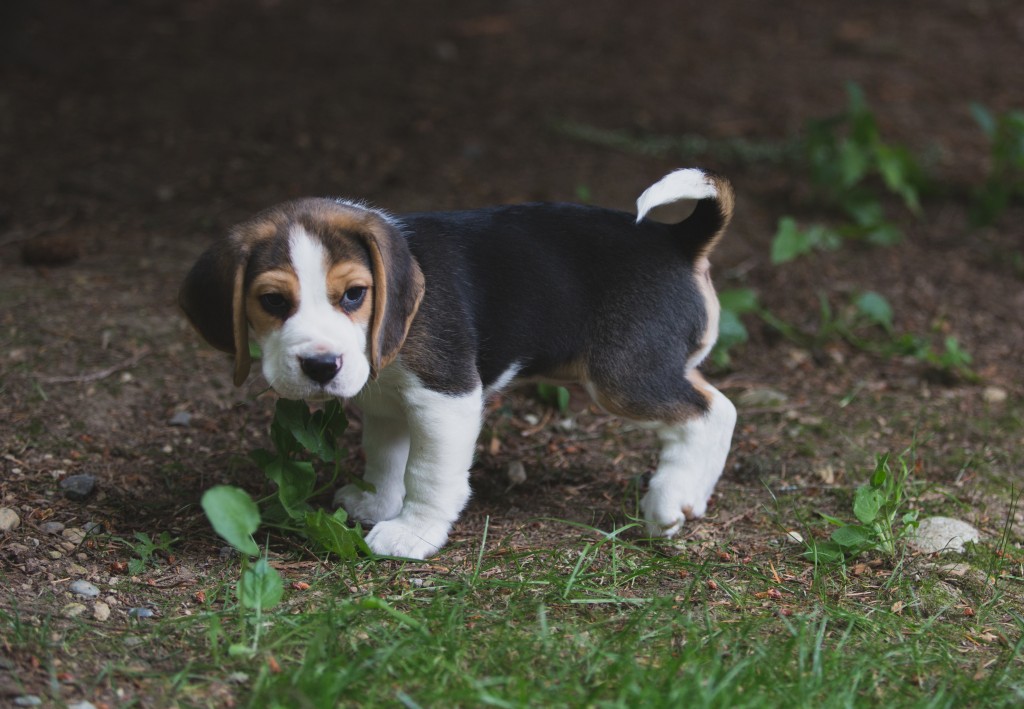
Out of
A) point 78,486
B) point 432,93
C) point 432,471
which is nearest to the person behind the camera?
point 432,471

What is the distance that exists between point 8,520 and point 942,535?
3.66 m

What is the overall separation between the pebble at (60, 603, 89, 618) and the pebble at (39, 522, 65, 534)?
613 millimetres

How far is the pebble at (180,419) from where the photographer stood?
17.2ft

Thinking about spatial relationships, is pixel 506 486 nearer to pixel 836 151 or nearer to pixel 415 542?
pixel 415 542

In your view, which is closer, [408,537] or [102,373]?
[408,537]

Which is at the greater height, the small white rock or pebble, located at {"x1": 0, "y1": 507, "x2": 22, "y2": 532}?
pebble, located at {"x1": 0, "y1": 507, "x2": 22, "y2": 532}

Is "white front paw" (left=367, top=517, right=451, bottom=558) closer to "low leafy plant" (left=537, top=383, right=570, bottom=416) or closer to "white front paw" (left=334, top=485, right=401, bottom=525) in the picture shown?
"white front paw" (left=334, top=485, right=401, bottom=525)

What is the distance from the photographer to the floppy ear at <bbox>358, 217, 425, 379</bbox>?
388cm

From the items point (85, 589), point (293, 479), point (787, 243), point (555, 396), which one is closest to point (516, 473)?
point (555, 396)

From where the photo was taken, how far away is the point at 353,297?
3.86 meters

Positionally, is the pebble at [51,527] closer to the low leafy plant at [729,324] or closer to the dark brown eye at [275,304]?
the dark brown eye at [275,304]

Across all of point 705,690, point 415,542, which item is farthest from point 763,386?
point 705,690

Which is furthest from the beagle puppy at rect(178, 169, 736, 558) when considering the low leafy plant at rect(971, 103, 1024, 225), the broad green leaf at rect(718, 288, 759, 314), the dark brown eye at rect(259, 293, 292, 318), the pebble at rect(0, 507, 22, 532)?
the low leafy plant at rect(971, 103, 1024, 225)

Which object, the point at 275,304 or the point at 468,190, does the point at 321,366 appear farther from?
the point at 468,190
